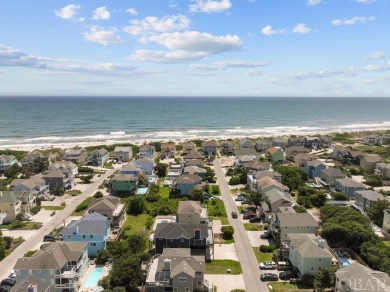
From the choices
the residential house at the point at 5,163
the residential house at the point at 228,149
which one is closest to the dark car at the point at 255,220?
the residential house at the point at 228,149

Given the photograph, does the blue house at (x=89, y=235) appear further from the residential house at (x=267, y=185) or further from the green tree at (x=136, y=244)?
the residential house at (x=267, y=185)

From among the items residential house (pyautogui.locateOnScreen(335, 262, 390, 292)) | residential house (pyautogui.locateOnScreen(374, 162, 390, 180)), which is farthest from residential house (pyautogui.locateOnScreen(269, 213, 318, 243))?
residential house (pyautogui.locateOnScreen(374, 162, 390, 180))

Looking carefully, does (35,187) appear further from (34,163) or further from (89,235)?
(89,235)

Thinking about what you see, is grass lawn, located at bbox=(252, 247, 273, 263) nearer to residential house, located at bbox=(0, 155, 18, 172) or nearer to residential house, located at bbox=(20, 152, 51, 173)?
residential house, located at bbox=(20, 152, 51, 173)

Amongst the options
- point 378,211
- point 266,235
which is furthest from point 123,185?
point 378,211

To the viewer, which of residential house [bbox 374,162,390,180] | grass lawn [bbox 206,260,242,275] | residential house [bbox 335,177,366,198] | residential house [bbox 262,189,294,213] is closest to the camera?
grass lawn [bbox 206,260,242,275]

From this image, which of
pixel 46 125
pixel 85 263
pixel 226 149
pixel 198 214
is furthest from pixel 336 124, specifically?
pixel 85 263

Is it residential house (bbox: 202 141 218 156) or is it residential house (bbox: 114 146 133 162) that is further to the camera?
residential house (bbox: 202 141 218 156)
